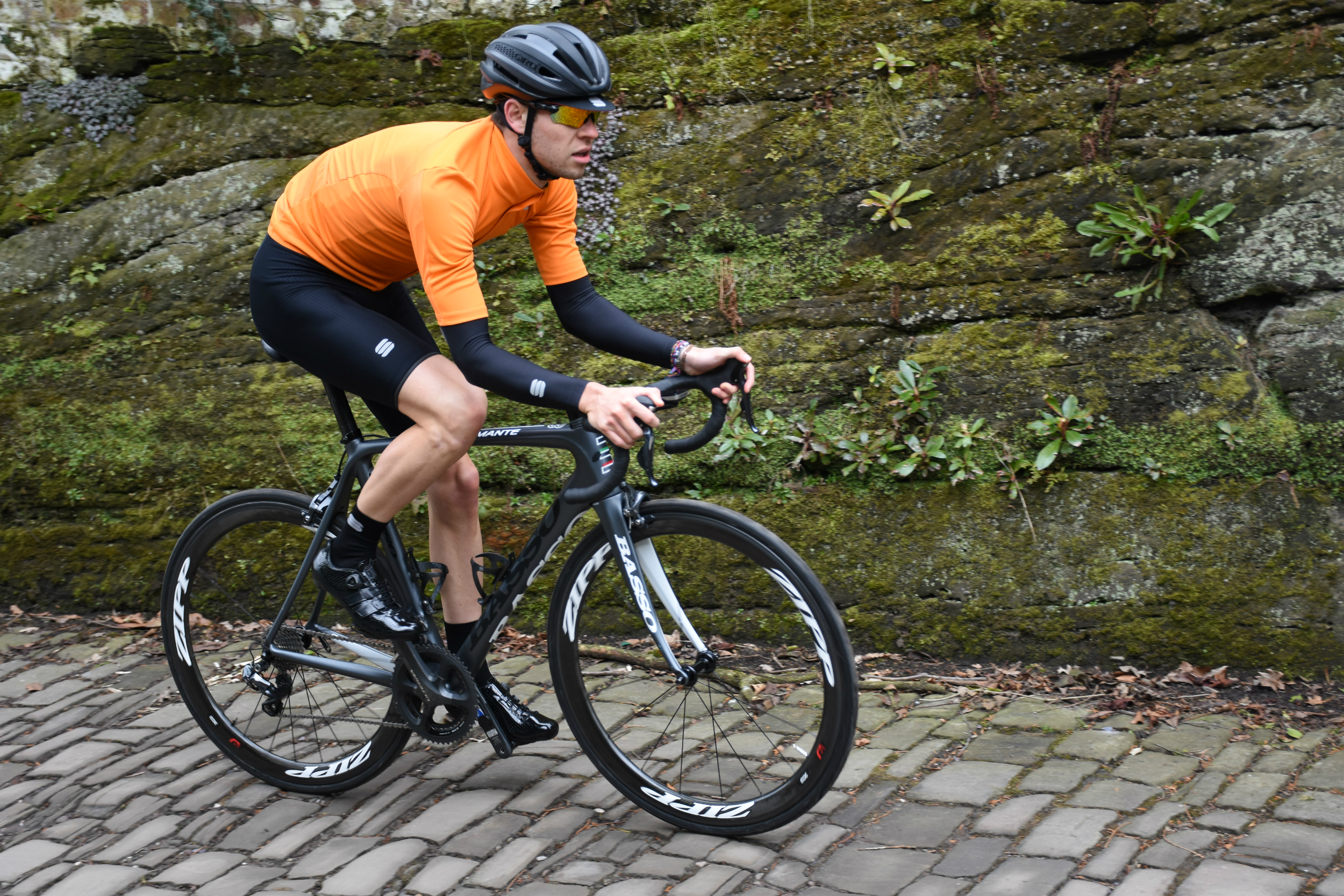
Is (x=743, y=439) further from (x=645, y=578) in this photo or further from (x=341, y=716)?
(x=341, y=716)

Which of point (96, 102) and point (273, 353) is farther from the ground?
point (96, 102)

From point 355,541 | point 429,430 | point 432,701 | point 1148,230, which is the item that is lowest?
point 432,701

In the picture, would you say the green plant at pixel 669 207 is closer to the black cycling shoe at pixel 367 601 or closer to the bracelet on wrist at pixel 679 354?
the bracelet on wrist at pixel 679 354

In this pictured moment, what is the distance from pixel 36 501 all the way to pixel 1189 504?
5.40 metres

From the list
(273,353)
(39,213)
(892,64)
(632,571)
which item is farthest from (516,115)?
(39,213)

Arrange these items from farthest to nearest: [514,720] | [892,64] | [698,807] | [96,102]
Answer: [96,102] < [892,64] < [514,720] < [698,807]

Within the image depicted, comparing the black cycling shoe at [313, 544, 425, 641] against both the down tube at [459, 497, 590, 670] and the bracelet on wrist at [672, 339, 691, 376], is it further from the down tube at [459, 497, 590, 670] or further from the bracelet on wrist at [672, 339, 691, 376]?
the bracelet on wrist at [672, 339, 691, 376]

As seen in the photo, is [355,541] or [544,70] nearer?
[544,70]

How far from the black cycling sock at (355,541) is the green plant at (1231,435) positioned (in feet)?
10.0

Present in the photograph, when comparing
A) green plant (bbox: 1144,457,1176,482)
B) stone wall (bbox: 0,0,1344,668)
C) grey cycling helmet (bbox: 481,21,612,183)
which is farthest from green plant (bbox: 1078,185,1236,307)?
grey cycling helmet (bbox: 481,21,612,183)

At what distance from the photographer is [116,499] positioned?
554 cm

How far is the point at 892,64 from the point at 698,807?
137 inches

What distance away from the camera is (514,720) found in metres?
3.45

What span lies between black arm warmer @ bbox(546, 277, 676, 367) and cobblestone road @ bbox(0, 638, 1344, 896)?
141 centimetres
